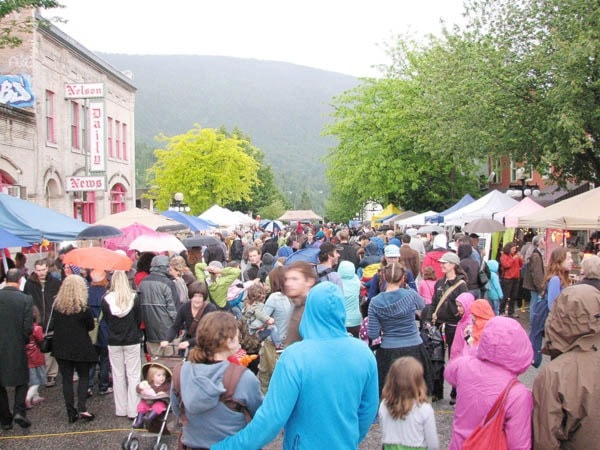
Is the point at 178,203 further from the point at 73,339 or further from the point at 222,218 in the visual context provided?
the point at 73,339

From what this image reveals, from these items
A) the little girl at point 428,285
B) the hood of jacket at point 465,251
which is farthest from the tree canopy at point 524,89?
the little girl at point 428,285

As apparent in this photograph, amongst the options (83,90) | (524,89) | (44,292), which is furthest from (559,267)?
(83,90)

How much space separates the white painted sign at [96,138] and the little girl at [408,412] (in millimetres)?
21323

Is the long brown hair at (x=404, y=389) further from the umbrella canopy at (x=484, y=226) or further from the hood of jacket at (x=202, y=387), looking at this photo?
the umbrella canopy at (x=484, y=226)

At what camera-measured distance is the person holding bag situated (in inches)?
141

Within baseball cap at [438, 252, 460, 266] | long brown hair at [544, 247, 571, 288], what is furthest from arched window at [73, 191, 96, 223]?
long brown hair at [544, 247, 571, 288]

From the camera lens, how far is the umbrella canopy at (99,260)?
26.4 ft

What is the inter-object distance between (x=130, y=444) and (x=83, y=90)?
1949 cm

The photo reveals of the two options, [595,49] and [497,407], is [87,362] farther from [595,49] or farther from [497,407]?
[595,49]

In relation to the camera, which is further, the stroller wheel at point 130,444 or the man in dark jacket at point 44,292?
the man in dark jacket at point 44,292

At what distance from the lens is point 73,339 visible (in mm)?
7133

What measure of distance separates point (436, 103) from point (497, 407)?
A: 21.3 metres

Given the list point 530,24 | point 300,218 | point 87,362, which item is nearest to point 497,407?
point 87,362

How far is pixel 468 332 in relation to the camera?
Answer: 6410 mm
